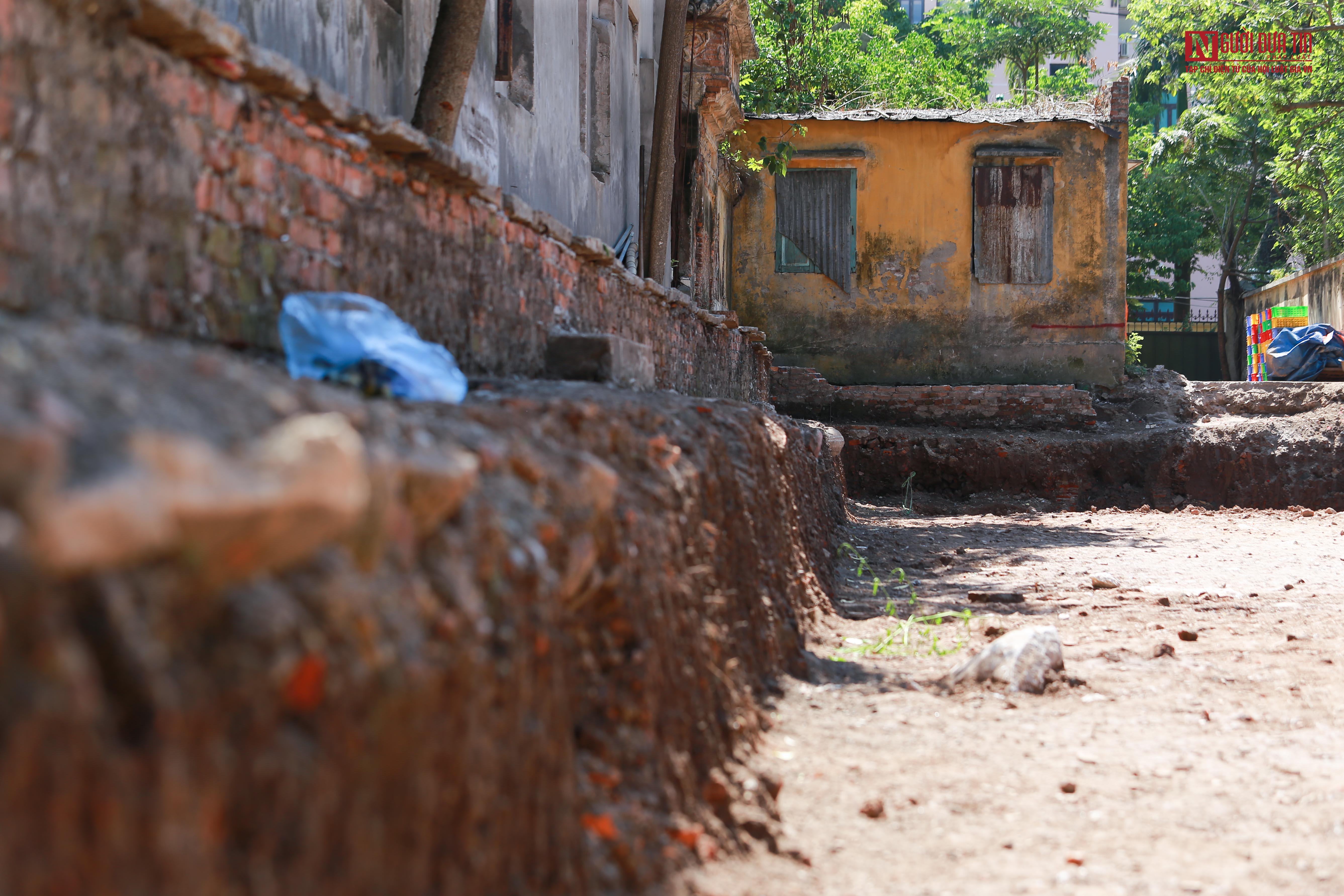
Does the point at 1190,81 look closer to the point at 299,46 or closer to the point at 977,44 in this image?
the point at 977,44

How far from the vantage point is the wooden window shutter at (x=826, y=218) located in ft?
48.4

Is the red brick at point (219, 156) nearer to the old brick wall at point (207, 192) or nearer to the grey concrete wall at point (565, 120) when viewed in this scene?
the old brick wall at point (207, 192)

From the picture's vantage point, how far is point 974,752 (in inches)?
143

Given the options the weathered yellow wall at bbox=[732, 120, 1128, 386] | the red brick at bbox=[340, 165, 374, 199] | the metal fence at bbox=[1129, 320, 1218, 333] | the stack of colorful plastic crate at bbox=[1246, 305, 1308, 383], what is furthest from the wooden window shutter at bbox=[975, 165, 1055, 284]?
the red brick at bbox=[340, 165, 374, 199]

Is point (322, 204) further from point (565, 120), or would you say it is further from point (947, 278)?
point (947, 278)

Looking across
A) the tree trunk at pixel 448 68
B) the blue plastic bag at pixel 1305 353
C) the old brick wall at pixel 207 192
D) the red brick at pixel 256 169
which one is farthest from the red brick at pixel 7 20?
the blue plastic bag at pixel 1305 353

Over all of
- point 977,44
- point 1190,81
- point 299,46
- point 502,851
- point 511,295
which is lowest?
point 502,851

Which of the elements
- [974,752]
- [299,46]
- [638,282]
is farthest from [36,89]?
[638,282]

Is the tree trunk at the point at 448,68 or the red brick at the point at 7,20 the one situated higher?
the tree trunk at the point at 448,68

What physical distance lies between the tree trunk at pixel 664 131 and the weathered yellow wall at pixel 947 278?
5.20m

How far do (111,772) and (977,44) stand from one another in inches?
1115

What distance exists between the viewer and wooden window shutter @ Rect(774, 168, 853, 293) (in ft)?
48.4

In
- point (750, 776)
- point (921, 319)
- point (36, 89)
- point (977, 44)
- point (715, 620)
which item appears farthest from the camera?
point (977, 44)

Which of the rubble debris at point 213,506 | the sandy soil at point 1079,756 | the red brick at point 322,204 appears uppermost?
the red brick at point 322,204
